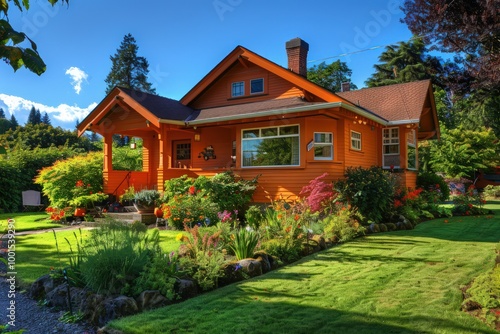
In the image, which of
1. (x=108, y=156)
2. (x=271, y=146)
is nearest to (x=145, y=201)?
(x=108, y=156)

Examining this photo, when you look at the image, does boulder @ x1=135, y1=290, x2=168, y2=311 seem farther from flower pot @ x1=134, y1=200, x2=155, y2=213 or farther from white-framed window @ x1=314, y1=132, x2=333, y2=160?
white-framed window @ x1=314, y1=132, x2=333, y2=160

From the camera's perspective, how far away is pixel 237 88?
14922 millimetres

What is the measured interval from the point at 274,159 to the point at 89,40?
633 centimetres

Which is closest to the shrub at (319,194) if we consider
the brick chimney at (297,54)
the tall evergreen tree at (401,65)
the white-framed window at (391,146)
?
the white-framed window at (391,146)

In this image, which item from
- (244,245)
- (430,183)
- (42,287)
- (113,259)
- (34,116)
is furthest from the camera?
(34,116)

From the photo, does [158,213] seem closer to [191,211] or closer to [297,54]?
[191,211]

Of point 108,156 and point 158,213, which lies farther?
point 108,156

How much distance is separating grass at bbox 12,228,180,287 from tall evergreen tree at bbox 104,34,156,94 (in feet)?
113

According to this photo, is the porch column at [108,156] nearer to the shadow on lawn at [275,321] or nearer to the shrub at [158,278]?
the shrub at [158,278]

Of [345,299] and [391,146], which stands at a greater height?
[391,146]

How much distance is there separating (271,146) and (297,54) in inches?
196

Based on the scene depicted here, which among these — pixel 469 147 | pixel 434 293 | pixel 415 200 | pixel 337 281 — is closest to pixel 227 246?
pixel 337 281

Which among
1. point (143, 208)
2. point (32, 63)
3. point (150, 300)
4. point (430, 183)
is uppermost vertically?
point (32, 63)

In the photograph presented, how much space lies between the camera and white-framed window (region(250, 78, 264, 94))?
46.9 ft
